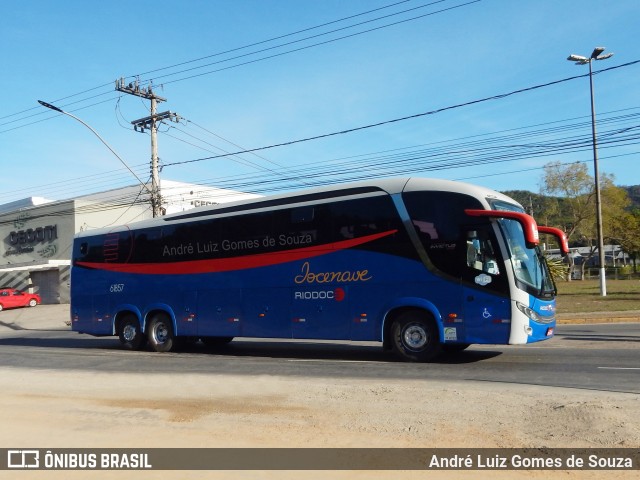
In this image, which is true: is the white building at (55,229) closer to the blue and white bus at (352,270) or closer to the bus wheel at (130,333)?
the bus wheel at (130,333)

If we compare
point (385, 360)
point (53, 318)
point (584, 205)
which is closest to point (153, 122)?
point (53, 318)

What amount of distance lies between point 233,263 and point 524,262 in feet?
22.9

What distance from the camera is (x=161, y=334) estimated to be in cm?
1705

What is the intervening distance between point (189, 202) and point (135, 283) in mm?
30622

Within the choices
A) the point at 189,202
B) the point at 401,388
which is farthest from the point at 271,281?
the point at 189,202

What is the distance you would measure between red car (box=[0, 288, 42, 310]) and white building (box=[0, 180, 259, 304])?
1637 millimetres

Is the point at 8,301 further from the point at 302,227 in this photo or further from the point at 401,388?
the point at 401,388

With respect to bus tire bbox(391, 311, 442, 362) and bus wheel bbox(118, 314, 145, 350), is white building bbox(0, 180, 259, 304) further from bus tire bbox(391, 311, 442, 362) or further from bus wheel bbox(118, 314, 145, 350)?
bus tire bbox(391, 311, 442, 362)

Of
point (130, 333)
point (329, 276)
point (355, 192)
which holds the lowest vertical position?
point (130, 333)

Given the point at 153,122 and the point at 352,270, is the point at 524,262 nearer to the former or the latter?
the point at 352,270

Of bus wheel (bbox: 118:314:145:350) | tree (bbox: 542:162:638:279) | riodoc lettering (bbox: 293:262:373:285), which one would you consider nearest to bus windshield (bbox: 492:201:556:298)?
riodoc lettering (bbox: 293:262:373:285)

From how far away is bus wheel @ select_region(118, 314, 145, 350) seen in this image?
688 inches

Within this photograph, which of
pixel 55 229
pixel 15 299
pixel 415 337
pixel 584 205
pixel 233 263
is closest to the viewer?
pixel 415 337

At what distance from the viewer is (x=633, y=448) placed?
17.9 ft
